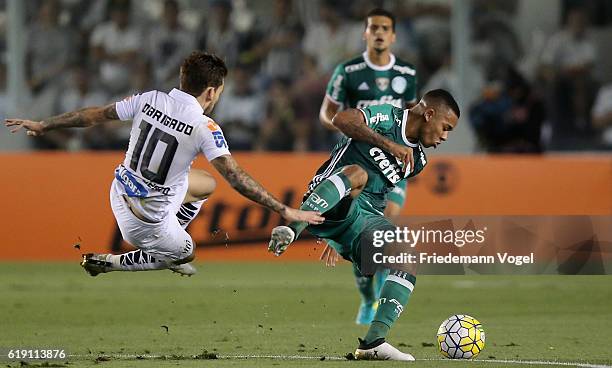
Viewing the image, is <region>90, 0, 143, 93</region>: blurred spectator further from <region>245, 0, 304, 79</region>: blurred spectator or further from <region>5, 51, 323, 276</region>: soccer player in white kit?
<region>5, 51, 323, 276</region>: soccer player in white kit

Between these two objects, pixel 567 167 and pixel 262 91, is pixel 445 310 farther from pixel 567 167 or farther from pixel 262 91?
pixel 262 91

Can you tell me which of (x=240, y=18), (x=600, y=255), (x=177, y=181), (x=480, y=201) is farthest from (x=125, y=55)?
(x=177, y=181)

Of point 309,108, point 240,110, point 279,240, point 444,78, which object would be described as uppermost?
point 444,78

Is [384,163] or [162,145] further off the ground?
[384,163]

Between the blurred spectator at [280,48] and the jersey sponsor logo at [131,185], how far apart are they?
422 inches

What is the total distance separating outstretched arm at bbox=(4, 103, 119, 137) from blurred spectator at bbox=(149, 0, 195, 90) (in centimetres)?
1065

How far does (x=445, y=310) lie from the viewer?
1173 cm

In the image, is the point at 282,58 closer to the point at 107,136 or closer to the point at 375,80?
the point at 107,136

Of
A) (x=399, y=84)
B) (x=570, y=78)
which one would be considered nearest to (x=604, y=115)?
(x=570, y=78)

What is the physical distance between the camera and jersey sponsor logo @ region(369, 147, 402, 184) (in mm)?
8438

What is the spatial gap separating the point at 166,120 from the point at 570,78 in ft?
40.2

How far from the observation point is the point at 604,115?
1873 centimetres

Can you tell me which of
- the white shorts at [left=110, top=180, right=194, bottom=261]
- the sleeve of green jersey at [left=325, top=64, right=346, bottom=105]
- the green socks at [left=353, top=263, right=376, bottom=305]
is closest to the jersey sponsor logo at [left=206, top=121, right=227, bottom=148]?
the white shorts at [left=110, top=180, right=194, bottom=261]

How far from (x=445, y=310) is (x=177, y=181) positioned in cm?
A: 404
